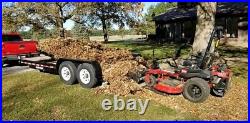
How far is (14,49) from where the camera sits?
14.6 metres

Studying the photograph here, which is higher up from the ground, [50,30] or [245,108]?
[50,30]

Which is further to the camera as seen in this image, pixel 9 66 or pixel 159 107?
pixel 9 66

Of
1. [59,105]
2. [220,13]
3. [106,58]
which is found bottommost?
[59,105]

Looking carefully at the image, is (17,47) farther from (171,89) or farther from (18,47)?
(171,89)

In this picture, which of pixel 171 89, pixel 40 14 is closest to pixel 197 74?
pixel 171 89

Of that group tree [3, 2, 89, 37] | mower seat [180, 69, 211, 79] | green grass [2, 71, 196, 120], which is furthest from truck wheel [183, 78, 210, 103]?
tree [3, 2, 89, 37]

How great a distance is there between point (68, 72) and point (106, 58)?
140cm

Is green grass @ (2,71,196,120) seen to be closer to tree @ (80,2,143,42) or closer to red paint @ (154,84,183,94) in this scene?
red paint @ (154,84,183,94)

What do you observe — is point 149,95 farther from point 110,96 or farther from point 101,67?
point 101,67

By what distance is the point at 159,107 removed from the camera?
8.48 meters

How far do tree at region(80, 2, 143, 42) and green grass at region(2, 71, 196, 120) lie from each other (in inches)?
948

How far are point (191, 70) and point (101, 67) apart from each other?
285cm

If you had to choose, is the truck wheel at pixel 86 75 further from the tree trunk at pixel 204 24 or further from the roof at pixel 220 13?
the roof at pixel 220 13

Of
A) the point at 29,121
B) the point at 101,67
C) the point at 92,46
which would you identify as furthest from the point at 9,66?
the point at 29,121
